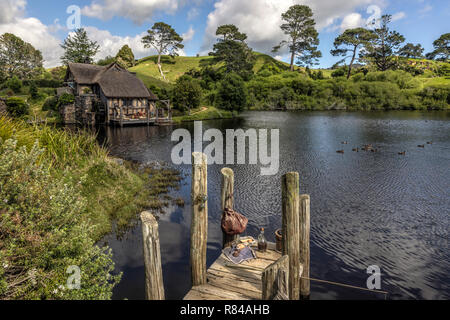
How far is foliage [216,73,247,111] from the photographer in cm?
5428

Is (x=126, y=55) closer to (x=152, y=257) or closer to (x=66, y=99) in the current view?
(x=66, y=99)

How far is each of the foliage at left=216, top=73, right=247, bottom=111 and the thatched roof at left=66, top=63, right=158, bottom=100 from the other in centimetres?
1466

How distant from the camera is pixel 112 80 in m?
43.1

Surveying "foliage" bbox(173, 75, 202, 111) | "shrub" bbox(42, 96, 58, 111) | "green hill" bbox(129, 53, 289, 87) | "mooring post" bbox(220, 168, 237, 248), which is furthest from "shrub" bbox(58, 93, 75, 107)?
"green hill" bbox(129, 53, 289, 87)

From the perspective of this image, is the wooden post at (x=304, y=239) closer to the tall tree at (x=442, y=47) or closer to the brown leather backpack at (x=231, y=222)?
the brown leather backpack at (x=231, y=222)

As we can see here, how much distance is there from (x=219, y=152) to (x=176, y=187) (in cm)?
937

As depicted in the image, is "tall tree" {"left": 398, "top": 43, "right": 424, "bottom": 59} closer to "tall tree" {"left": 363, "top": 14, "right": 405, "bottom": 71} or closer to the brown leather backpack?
"tall tree" {"left": 363, "top": 14, "right": 405, "bottom": 71}

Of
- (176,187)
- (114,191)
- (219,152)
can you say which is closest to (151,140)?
(219,152)

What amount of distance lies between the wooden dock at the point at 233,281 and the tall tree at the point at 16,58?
76377 mm

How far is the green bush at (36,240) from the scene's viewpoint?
4.76 m

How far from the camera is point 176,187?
50.6 feet

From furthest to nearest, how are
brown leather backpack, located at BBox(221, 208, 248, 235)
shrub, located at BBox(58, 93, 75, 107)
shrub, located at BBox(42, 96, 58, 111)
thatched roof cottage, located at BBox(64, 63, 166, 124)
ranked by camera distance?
1. shrub, located at BBox(42, 96, 58, 111)
2. thatched roof cottage, located at BBox(64, 63, 166, 124)
3. shrub, located at BBox(58, 93, 75, 107)
4. brown leather backpack, located at BBox(221, 208, 248, 235)

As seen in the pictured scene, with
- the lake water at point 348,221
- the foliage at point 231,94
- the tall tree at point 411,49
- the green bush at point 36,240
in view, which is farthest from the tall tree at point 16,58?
the tall tree at point 411,49

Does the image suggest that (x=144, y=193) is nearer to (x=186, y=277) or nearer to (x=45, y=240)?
(x=186, y=277)
